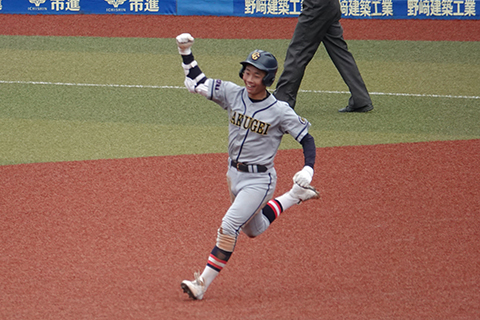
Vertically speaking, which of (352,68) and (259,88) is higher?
(259,88)

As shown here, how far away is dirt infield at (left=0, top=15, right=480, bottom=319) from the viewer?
175 inches

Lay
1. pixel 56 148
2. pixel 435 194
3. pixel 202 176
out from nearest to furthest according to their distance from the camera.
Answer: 1. pixel 435 194
2. pixel 202 176
3. pixel 56 148

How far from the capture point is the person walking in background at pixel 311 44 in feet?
28.3

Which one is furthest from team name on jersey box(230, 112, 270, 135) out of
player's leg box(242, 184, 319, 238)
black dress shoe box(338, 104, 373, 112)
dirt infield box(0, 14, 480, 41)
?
dirt infield box(0, 14, 480, 41)

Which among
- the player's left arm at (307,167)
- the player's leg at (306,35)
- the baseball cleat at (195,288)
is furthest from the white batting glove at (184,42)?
the player's leg at (306,35)

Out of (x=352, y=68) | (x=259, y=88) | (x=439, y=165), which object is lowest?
(x=439, y=165)

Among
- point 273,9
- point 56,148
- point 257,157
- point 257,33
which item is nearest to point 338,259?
point 257,157

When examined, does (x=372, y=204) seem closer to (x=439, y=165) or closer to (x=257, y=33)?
(x=439, y=165)

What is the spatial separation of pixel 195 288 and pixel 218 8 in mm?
11739

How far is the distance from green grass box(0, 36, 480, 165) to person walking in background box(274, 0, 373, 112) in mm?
584

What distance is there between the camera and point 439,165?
7.42 metres

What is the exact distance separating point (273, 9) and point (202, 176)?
9.05 metres

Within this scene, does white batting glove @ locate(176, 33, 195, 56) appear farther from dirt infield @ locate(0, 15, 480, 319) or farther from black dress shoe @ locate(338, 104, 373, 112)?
black dress shoe @ locate(338, 104, 373, 112)

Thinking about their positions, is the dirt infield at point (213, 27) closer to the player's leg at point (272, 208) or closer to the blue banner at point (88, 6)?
the blue banner at point (88, 6)
